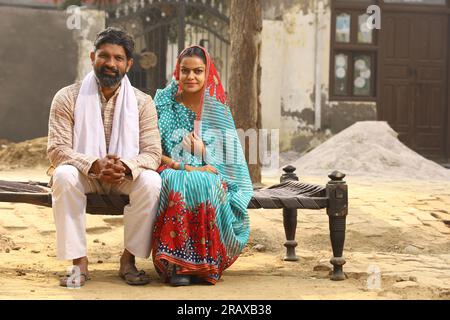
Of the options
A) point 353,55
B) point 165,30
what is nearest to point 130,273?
point 165,30

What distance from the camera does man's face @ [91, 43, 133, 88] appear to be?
4504mm

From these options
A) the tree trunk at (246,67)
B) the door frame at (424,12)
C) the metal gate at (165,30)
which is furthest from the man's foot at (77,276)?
the door frame at (424,12)

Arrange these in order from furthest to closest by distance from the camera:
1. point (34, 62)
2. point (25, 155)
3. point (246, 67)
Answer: point (34, 62) < point (25, 155) < point (246, 67)

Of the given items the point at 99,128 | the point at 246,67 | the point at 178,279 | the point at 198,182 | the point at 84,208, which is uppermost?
the point at 246,67

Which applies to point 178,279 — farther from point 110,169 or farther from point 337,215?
point 337,215

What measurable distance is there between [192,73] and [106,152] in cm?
71

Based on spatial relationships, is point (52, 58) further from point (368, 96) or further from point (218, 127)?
point (218, 127)

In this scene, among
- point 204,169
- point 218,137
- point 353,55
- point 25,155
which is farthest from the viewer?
point 353,55

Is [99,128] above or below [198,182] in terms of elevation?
above

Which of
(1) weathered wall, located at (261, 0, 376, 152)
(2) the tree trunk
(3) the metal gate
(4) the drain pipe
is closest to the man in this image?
(2) the tree trunk

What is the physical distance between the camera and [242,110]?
8.34 meters

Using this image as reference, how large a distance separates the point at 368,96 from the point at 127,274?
9.60 m

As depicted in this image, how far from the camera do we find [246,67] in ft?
27.5

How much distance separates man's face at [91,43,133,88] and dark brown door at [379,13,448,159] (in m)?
9.46
